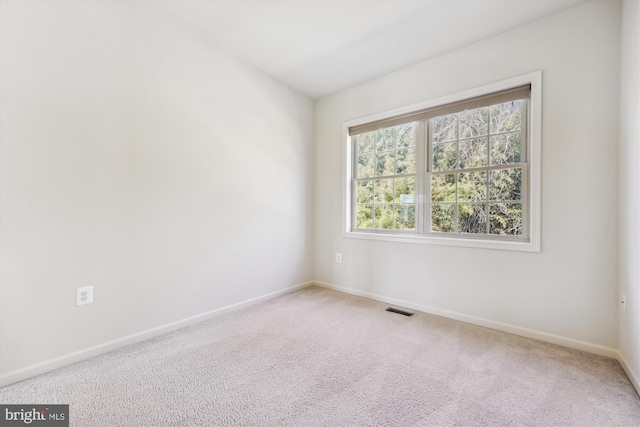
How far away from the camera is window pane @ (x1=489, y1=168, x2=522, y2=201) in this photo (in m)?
2.39

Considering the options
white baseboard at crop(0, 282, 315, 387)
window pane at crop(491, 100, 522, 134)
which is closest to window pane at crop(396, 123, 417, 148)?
window pane at crop(491, 100, 522, 134)

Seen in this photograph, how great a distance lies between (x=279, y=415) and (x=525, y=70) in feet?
10.1

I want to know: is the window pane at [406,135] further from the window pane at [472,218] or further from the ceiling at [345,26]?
the window pane at [472,218]

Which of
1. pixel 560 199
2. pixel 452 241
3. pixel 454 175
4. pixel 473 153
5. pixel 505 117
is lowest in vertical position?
pixel 452 241

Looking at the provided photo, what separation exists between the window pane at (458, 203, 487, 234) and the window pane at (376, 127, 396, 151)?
1.06 m

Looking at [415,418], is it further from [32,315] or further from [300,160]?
[300,160]

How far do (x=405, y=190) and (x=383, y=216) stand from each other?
0.40 meters

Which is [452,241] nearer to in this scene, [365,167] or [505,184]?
[505,184]

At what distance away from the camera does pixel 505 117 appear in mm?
2455

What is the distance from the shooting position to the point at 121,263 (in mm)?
2043

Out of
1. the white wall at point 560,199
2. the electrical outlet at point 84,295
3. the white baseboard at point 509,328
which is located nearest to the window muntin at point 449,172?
the white wall at point 560,199

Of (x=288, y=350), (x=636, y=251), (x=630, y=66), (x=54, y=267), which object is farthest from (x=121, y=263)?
(x=630, y=66)

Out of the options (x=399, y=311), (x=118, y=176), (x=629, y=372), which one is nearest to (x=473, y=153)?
(x=399, y=311)

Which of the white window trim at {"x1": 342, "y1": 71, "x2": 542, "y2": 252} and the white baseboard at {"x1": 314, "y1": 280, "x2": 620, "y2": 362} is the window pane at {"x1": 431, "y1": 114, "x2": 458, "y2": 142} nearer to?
the white window trim at {"x1": 342, "y1": 71, "x2": 542, "y2": 252}
